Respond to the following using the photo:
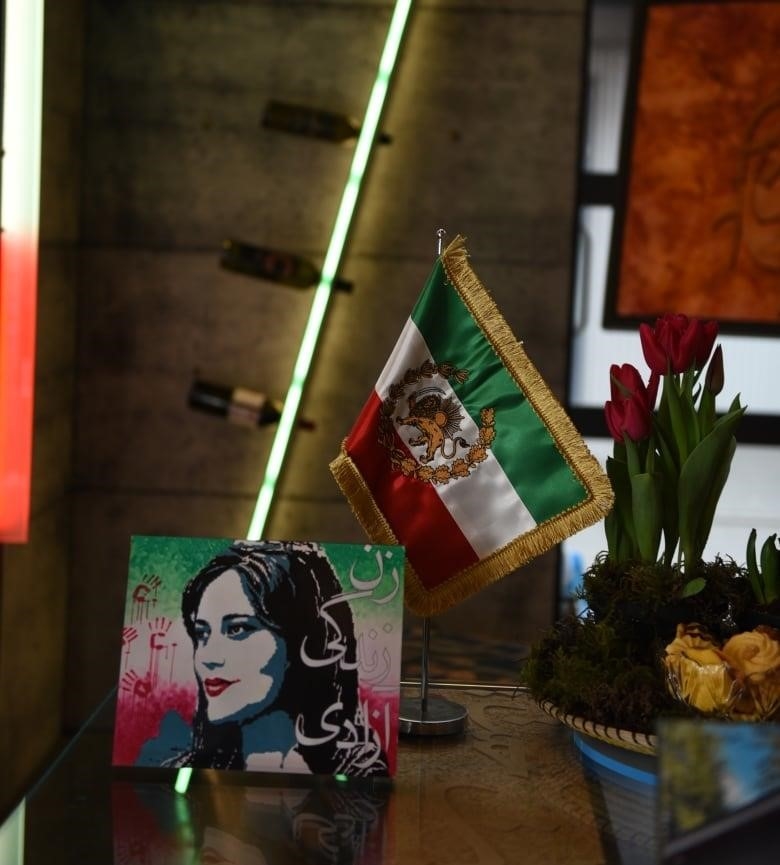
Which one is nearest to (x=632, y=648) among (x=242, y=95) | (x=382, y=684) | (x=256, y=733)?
(x=382, y=684)

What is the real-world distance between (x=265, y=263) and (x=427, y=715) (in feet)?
6.72

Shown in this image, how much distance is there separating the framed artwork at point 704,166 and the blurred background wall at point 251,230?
190 millimetres

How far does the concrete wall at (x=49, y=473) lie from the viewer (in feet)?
9.62

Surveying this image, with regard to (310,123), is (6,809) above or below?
below

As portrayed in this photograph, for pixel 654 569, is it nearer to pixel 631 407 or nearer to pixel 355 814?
pixel 631 407

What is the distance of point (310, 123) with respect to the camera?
3.10 metres

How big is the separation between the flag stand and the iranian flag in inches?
3.5

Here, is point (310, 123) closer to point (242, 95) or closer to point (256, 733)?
point (242, 95)

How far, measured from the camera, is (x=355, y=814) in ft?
3.27

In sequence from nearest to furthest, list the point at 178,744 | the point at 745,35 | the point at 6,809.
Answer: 1. the point at 178,744
2. the point at 6,809
3. the point at 745,35

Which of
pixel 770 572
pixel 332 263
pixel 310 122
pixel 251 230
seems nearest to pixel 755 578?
pixel 770 572

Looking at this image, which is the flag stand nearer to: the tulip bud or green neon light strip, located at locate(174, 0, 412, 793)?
the tulip bud

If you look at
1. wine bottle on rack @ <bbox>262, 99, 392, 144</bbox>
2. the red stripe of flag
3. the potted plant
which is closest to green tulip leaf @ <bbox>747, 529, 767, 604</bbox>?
the potted plant

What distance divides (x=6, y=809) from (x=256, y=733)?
213cm
